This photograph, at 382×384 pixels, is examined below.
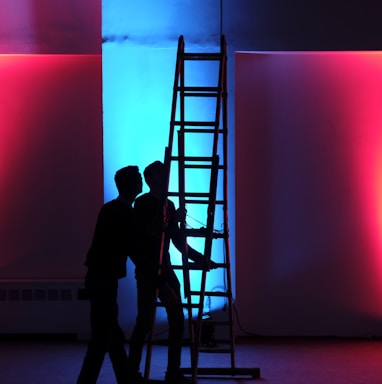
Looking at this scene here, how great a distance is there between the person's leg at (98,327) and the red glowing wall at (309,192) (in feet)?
9.50

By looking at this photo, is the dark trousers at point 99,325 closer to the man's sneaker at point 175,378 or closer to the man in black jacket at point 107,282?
the man in black jacket at point 107,282

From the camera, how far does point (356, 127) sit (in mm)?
7867

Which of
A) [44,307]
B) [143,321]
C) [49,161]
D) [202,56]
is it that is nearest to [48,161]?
[49,161]

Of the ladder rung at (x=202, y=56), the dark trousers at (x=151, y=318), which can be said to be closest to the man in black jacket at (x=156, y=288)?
the dark trousers at (x=151, y=318)

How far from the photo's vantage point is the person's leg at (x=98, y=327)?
508cm

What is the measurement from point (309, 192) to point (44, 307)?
267 cm

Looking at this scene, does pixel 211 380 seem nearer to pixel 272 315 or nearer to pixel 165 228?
pixel 165 228

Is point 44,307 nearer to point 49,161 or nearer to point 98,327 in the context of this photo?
point 49,161

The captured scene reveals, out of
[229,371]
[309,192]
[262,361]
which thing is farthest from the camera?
[309,192]

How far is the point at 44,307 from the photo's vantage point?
7957mm

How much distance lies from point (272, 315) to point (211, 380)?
70.8 inches

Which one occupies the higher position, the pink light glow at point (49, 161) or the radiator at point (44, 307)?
the pink light glow at point (49, 161)

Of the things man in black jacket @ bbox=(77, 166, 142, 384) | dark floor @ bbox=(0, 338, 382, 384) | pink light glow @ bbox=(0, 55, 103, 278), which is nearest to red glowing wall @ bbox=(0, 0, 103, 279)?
pink light glow @ bbox=(0, 55, 103, 278)

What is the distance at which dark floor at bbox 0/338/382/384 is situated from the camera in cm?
624
